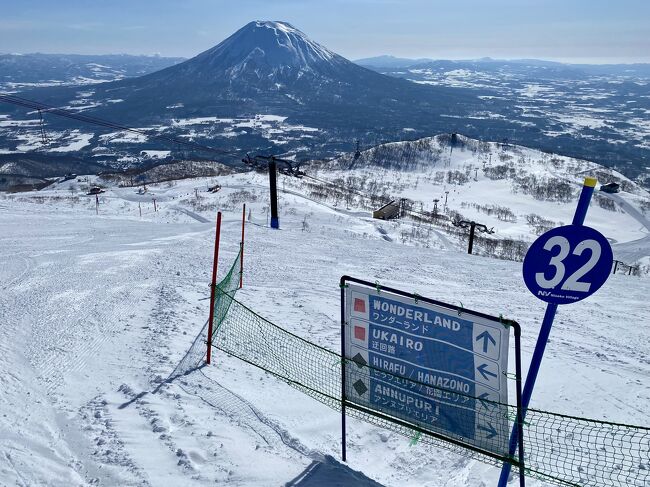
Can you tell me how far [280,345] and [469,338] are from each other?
422cm

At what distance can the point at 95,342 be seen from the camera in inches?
302

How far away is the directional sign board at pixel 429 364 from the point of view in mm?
4285

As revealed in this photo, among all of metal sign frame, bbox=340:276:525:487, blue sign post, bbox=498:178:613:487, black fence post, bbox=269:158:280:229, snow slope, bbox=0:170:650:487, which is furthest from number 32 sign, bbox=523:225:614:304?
black fence post, bbox=269:158:280:229

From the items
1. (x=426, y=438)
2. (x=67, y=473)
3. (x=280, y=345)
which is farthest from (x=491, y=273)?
(x=67, y=473)

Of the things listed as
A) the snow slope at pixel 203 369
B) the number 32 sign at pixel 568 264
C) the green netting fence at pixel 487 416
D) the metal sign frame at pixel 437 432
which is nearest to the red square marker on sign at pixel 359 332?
the metal sign frame at pixel 437 432

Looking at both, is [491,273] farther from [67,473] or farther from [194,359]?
[67,473]

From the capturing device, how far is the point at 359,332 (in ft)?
16.5

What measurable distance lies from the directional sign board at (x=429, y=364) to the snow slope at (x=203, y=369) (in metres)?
0.94

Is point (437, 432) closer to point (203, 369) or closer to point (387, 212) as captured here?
point (203, 369)

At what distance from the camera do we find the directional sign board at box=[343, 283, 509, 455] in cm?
429

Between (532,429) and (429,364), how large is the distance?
2506 mm

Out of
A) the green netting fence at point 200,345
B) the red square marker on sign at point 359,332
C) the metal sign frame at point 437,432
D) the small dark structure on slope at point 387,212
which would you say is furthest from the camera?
the small dark structure on slope at point 387,212

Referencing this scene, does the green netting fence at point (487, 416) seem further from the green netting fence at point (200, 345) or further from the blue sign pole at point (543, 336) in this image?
the blue sign pole at point (543, 336)

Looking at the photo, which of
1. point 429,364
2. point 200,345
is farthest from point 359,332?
point 200,345
